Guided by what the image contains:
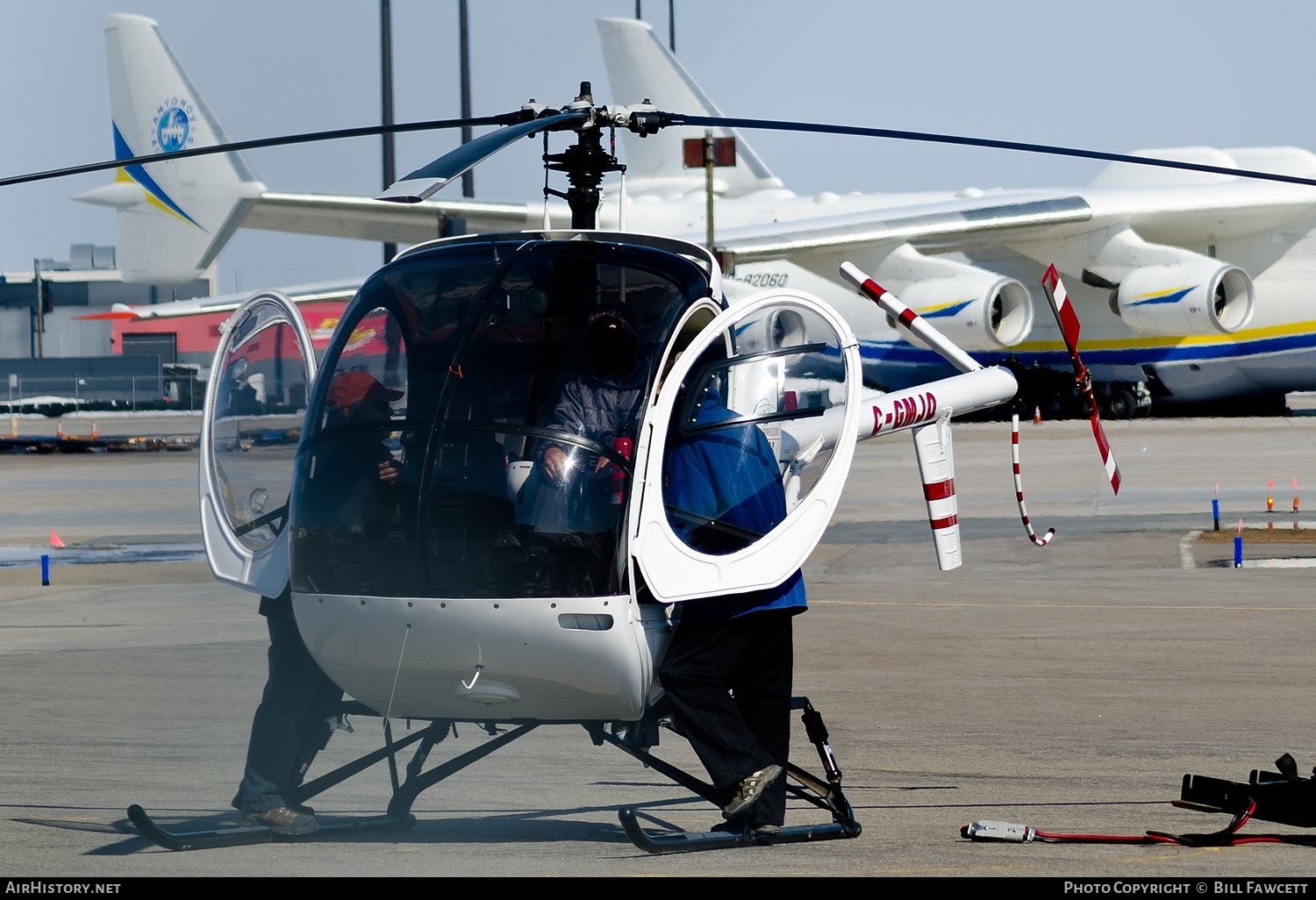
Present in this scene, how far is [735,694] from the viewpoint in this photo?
644 centimetres

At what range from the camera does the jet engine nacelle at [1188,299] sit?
3120 centimetres

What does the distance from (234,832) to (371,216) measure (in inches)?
1113

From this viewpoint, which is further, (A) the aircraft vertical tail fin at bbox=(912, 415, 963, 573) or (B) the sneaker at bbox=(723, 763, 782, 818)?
(A) the aircraft vertical tail fin at bbox=(912, 415, 963, 573)

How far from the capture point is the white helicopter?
5.85 metres

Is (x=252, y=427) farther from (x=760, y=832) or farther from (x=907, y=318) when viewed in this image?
(x=907, y=318)

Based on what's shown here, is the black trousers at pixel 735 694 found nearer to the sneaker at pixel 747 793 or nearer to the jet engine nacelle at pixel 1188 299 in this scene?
the sneaker at pixel 747 793

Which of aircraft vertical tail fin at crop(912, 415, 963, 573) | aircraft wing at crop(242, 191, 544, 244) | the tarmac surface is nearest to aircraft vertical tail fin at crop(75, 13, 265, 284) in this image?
aircraft wing at crop(242, 191, 544, 244)

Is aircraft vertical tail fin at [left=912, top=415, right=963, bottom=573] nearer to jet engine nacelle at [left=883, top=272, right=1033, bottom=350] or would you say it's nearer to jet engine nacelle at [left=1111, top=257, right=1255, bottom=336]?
jet engine nacelle at [left=883, top=272, right=1033, bottom=350]

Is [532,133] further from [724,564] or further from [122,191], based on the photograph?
[122,191]

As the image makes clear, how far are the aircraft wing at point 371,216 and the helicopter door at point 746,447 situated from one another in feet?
79.5

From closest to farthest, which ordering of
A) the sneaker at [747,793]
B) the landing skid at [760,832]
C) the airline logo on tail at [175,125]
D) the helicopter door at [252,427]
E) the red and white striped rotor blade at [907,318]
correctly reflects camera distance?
the landing skid at [760,832]
the sneaker at [747,793]
the helicopter door at [252,427]
the red and white striped rotor blade at [907,318]
the airline logo on tail at [175,125]

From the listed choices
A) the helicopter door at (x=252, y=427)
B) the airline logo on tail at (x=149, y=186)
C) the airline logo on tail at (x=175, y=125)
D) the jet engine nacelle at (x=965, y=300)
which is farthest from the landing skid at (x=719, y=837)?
the airline logo on tail at (x=175, y=125)

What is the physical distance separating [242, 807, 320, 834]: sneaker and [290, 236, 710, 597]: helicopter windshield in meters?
0.86
